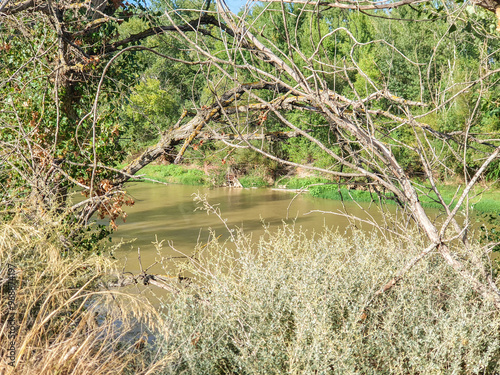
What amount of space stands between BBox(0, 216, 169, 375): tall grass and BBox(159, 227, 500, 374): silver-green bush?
0.94 ft

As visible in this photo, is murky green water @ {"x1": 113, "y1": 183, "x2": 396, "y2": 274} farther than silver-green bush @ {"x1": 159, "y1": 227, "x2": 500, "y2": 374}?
Yes

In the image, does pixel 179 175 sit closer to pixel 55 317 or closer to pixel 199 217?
pixel 199 217

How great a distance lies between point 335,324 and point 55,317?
1643 mm

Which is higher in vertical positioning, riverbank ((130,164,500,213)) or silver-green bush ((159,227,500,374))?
silver-green bush ((159,227,500,374))

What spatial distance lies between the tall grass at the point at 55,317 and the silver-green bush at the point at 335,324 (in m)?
0.29

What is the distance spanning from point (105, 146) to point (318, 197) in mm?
11045

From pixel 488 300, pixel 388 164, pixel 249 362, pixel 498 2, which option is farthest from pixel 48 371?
pixel 498 2

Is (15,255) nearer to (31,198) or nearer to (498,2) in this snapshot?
(31,198)

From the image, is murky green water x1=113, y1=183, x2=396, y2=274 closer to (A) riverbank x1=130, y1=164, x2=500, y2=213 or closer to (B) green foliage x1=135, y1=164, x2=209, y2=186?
(A) riverbank x1=130, y1=164, x2=500, y2=213

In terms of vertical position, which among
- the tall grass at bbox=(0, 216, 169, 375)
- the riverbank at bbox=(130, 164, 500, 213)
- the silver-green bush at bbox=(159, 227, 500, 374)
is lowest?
the riverbank at bbox=(130, 164, 500, 213)

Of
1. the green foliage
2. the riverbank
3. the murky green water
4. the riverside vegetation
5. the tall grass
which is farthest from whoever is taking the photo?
the green foliage

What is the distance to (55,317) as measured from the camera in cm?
282

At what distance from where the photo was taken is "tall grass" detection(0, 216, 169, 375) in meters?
2.09

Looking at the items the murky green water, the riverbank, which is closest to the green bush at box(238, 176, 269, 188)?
the riverbank
